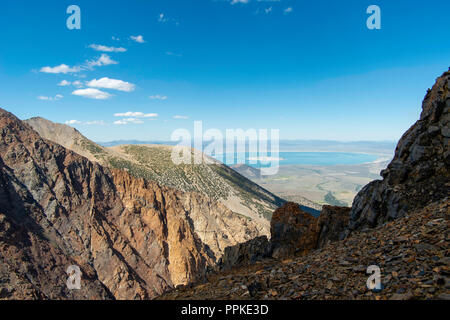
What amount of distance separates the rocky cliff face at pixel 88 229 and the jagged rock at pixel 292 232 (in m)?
49.2

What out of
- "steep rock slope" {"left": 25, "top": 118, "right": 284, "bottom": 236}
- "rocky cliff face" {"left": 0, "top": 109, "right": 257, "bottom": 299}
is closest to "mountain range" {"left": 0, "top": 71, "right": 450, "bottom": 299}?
"rocky cliff face" {"left": 0, "top": 109, "right": 257, "bottom": 299}

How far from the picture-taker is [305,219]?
24859 mm

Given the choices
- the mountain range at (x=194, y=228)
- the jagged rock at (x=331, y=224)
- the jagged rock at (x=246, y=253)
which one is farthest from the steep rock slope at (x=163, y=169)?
the jagged rock at (x=331, y=224)

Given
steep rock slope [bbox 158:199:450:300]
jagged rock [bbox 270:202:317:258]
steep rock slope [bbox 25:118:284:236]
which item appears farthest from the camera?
steep rock slope [bbox 25:118:284:236]

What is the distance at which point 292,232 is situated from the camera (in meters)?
23.8

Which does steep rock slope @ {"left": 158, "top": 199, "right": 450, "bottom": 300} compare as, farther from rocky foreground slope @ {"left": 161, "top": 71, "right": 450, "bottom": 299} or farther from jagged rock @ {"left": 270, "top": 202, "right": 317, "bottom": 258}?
jagged rock @ {"left": 270, "top": 202, "right": 317, "bottom": 258}

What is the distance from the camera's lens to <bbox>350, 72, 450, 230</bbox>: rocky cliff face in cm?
1431

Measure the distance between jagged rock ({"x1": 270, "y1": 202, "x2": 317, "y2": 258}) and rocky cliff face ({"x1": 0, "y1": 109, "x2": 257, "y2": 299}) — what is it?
4923 cm

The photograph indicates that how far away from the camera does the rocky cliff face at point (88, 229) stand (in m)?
56.7

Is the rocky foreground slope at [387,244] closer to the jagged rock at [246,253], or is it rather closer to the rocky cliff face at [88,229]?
the jagged rock at [246,253]

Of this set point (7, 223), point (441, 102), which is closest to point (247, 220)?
point (7, 223)
